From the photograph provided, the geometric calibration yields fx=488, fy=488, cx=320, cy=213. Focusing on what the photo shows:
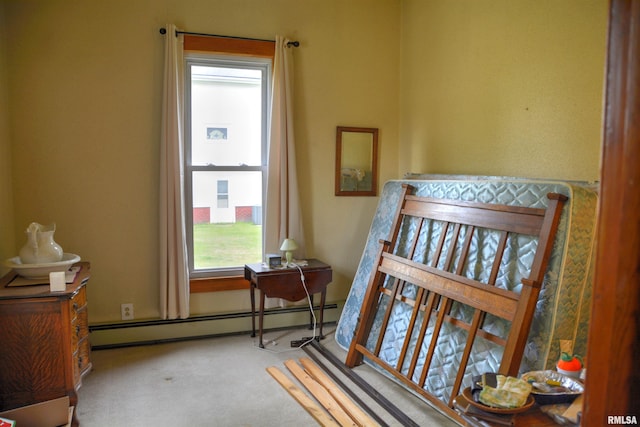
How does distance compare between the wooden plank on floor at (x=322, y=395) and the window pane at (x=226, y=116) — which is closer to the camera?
the wooden plank on floor at (x=322, y=395)

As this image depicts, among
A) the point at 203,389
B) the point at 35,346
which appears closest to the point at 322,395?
the point at 203,389

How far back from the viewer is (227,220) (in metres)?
4.04

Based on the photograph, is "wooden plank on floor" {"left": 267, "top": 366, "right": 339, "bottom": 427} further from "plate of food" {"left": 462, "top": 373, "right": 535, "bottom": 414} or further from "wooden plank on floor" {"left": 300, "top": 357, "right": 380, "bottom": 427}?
"plate of food" {"left": 462, "top": 373, "right": 535, "bottom": 414}

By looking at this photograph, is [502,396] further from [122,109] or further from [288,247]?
[122,109]

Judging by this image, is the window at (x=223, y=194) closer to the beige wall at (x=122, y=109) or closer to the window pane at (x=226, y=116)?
the window pane at (x=226, y=116)

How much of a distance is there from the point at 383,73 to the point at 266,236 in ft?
5.81

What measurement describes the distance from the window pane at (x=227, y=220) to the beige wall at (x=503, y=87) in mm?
1405

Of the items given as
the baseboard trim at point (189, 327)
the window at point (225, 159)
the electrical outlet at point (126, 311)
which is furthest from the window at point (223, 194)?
the electrical outlet at point (126, 311)

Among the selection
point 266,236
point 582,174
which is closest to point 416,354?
point 582,174

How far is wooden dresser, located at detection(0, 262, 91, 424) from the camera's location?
246 cm

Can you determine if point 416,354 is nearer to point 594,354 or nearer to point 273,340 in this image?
point 273,340

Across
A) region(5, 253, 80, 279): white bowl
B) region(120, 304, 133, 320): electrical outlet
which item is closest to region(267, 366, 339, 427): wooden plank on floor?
region(120, 304, 133, 320): electrical outlet

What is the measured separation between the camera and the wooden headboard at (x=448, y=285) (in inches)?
91.8

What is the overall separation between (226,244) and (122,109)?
1.31m
